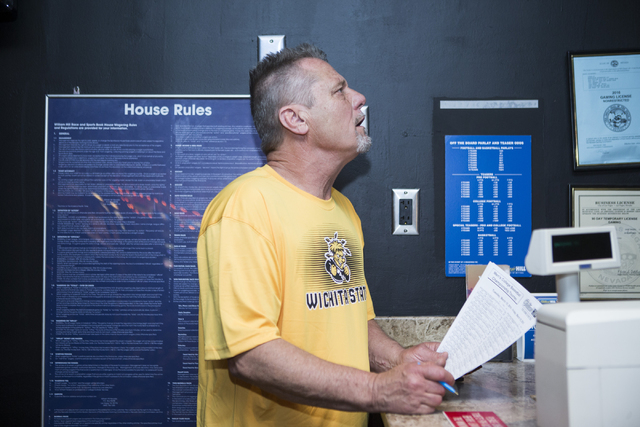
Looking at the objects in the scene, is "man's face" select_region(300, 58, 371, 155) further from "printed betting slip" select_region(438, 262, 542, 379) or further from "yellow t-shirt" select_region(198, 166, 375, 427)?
"printed betting slip" select_region(438, 262, 542, 379)

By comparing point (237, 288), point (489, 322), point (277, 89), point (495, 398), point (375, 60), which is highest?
point (375, 60)

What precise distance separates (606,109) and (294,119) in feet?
4.09

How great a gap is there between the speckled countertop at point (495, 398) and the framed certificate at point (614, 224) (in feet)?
1.41

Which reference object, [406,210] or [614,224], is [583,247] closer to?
[406,210]

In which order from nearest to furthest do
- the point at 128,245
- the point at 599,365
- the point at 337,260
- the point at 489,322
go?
the point at 599,365
the point at 489,322
the point at 337,260
the point at 128,245

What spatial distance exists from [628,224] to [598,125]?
40cm

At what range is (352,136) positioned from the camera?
115 cm

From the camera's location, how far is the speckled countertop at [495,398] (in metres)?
0.95

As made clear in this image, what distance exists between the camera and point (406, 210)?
1522 mm

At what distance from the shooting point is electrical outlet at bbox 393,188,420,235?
152 cm

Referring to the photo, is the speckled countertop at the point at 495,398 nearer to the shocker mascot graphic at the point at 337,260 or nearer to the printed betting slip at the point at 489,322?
the printed betting slip at the point at 489,322

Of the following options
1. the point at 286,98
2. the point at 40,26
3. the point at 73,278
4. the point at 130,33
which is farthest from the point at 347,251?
the point at 40,26

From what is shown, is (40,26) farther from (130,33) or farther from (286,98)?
(286,98)

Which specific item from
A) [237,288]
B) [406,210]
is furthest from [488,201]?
[237,288]
